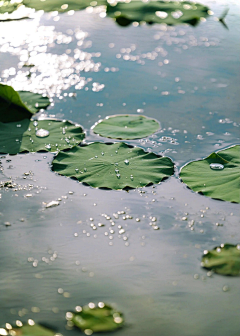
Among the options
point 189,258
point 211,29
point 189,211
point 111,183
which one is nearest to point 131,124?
point 111,183

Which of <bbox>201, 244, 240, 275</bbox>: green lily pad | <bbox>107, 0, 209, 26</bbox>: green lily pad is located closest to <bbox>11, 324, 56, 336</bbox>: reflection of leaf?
<bbox>201, 244, 240, 275</bbox>: green lily pad

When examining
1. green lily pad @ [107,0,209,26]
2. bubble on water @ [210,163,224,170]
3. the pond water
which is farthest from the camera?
green lily pad @ [107,0,209,26]

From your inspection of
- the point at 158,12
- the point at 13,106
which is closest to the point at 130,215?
the point at 13,106

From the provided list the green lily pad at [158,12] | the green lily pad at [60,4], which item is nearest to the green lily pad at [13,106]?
the green lily pad at [158,12]

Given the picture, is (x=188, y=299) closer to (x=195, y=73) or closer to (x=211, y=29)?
(x=195, y=73)

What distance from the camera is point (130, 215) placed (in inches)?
62.0

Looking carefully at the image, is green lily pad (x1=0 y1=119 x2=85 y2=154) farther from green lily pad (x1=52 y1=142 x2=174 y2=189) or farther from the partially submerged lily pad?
the partially submerged lily pad

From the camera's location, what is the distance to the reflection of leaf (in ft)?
3.54

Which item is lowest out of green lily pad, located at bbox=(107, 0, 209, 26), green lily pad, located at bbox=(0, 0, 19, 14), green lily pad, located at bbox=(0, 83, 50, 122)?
green lily pad, located at bbox=(0, 0, 19, 14)

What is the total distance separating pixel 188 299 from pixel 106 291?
0.25 metres

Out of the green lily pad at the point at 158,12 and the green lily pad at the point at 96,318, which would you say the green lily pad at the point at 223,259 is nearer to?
the green lily pad at the point at 96,318

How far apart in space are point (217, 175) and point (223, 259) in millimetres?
503

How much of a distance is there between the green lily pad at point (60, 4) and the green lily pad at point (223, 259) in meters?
3.26

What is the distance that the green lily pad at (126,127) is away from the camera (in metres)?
2.10
